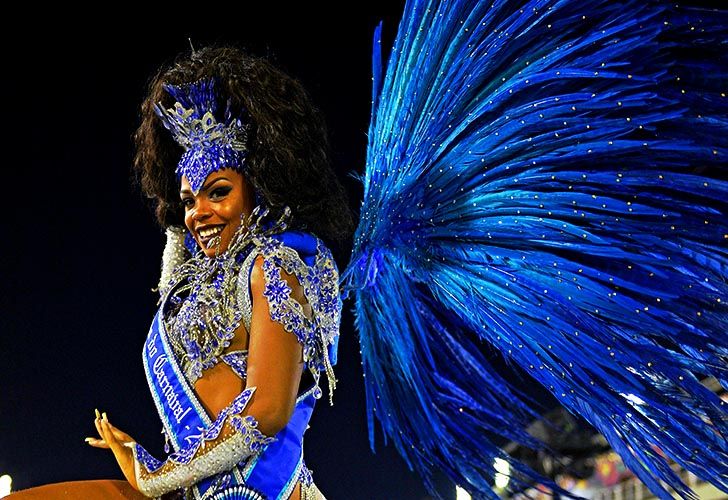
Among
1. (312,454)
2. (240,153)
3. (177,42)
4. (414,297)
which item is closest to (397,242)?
(414,297)

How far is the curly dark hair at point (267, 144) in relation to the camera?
253 cm

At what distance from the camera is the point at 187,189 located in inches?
98.2

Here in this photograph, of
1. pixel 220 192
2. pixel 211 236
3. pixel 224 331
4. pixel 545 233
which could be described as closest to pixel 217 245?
pixel 211 236

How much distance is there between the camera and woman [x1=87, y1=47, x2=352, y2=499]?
86.8 inches

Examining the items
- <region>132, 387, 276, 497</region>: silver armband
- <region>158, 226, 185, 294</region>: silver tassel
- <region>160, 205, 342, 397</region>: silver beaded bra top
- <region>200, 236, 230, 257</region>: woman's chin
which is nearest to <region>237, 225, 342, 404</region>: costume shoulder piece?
<region>160, 205, 342, 397</region>: silver beaded bra top

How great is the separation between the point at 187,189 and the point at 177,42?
3362 mm

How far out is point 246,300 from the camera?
2.32 m

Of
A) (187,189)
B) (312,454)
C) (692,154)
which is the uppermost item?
(692,154)

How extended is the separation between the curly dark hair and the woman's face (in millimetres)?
58

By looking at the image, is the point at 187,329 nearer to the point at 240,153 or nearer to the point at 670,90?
the point at 240,153

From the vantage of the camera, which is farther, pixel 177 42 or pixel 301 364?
pixel 177 42

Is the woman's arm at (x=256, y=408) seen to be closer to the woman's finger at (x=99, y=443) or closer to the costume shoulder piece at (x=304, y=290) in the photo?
the costume shoulder piece at (x=304, y=290)

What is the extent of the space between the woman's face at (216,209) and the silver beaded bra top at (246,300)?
3 cm

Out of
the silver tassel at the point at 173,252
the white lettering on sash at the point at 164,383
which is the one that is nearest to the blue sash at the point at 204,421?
the white lettering on sash at the point at 164,383
